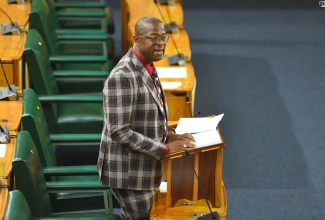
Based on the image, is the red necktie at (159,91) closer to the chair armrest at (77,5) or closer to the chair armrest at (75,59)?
the chair armrest at (75,59)

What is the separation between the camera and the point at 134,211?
3494mm

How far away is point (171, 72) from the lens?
4.90 m

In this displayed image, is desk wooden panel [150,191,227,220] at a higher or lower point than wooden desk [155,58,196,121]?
lower

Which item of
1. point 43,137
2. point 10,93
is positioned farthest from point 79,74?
point 43,137

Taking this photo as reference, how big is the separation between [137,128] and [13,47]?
197cm

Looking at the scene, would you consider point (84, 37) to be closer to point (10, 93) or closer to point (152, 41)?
point (10, 93)

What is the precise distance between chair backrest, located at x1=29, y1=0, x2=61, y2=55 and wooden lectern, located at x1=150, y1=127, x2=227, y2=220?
2070 mm

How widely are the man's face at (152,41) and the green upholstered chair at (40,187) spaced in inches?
30.0

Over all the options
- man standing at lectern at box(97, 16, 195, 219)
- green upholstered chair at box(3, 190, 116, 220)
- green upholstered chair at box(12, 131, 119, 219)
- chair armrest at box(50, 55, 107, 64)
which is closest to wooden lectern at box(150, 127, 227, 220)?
man standing at lectern at box(97, 16, 195, 219)

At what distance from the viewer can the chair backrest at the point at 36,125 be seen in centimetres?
385

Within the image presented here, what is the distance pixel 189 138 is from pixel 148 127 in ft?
0.76

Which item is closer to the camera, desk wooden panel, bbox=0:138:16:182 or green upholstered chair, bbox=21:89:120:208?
desk wooden panel, bbox=0:138:16:182

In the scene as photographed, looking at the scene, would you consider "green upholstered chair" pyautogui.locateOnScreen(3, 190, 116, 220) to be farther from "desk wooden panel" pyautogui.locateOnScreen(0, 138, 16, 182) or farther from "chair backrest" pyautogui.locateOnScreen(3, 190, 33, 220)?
"desk wooden panel" pyautogui.locateOnScreen(0, 138, 16, 182)

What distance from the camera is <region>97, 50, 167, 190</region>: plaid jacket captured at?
3.14m
